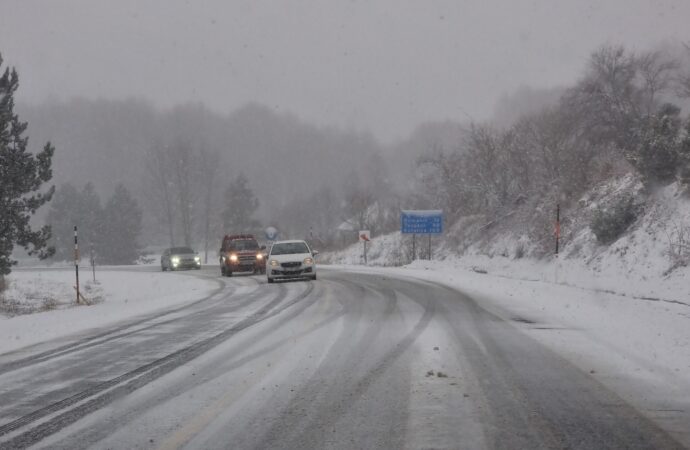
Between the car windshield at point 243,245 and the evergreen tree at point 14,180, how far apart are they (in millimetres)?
7635

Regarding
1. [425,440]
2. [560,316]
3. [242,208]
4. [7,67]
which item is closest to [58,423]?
[425,440]

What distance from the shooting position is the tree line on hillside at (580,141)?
26.1 m

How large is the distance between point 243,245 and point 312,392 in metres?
22.7

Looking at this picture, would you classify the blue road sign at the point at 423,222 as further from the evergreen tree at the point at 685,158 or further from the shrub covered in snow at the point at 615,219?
the evergreen tree at the point at 685,158

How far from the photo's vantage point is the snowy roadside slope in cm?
534

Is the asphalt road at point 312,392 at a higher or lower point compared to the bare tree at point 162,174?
lower

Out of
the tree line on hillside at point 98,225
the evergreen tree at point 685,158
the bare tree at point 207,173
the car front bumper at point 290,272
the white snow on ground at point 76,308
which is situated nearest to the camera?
the white snow on ground at point 76,308

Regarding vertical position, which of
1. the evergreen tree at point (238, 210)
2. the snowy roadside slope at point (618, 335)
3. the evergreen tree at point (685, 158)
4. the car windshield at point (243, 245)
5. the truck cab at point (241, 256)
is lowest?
the snowy roadside slope at point (618, 335)

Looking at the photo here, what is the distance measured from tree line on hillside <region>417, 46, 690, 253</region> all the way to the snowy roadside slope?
10.1 metres

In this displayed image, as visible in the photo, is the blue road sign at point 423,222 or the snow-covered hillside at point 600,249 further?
the blue road sign at point 423,222

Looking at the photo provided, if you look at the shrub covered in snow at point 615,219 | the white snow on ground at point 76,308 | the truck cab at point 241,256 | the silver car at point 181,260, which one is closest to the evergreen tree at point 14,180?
the white snow on ground at point 76,308

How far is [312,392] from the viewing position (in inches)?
215

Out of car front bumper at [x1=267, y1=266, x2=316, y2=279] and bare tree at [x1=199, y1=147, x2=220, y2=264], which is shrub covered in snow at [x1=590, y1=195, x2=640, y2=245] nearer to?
car front bumper at [x1=267, y1=266, x2=316, y2=279]

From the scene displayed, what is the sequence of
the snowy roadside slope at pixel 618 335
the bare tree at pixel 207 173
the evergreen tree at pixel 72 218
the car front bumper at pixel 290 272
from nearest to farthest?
the snowy roadside slope at pixel 618 335
the car front bumper at pixel 290 272
the bare tree at pixel 207 173
the evergreen tree at pixel 72 218
